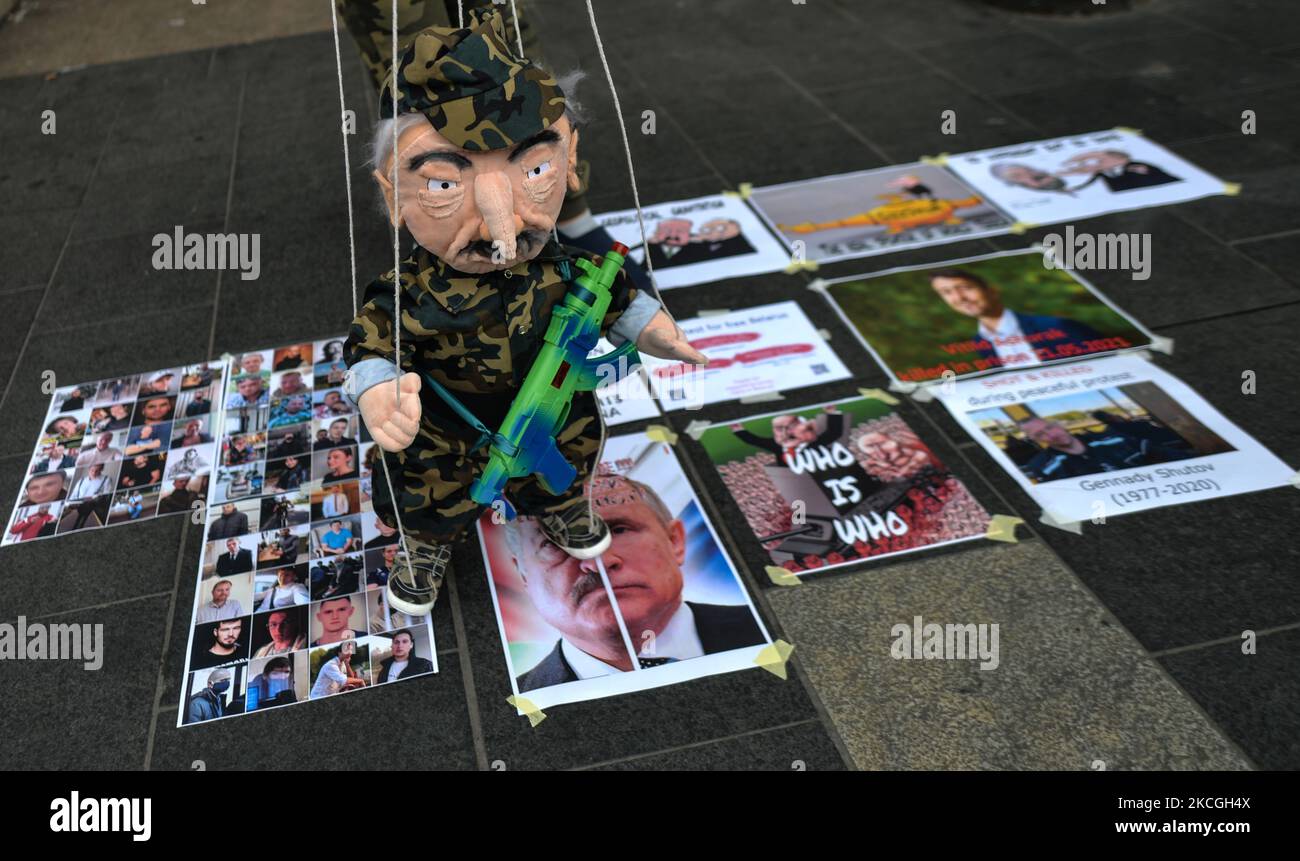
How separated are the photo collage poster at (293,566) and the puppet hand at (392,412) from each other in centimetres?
32

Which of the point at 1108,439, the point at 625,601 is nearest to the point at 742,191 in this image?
the point at 1108,439

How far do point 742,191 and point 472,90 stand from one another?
1.89 meters

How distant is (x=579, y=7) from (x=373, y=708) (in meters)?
3.87

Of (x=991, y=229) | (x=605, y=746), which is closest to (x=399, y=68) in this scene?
(x=605, y=746)

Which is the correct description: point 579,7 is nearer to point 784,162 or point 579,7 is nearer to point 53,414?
point 784,162

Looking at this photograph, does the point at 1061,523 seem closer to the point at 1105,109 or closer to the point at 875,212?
the point at 875,212

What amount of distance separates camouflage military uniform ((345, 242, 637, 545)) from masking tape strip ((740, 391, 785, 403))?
0.65 metres

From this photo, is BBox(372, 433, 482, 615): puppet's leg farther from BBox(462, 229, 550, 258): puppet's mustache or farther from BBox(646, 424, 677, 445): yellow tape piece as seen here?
BBox(646, 424, 677, 445): yellow tape piece

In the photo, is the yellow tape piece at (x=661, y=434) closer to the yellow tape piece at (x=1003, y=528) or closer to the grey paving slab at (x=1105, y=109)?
the yellow tape piece at (x=1003, y=528)

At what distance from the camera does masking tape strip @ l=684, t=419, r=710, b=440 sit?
2.25 meters

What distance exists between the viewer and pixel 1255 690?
1.66m

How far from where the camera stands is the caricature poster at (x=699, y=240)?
2803 mm
